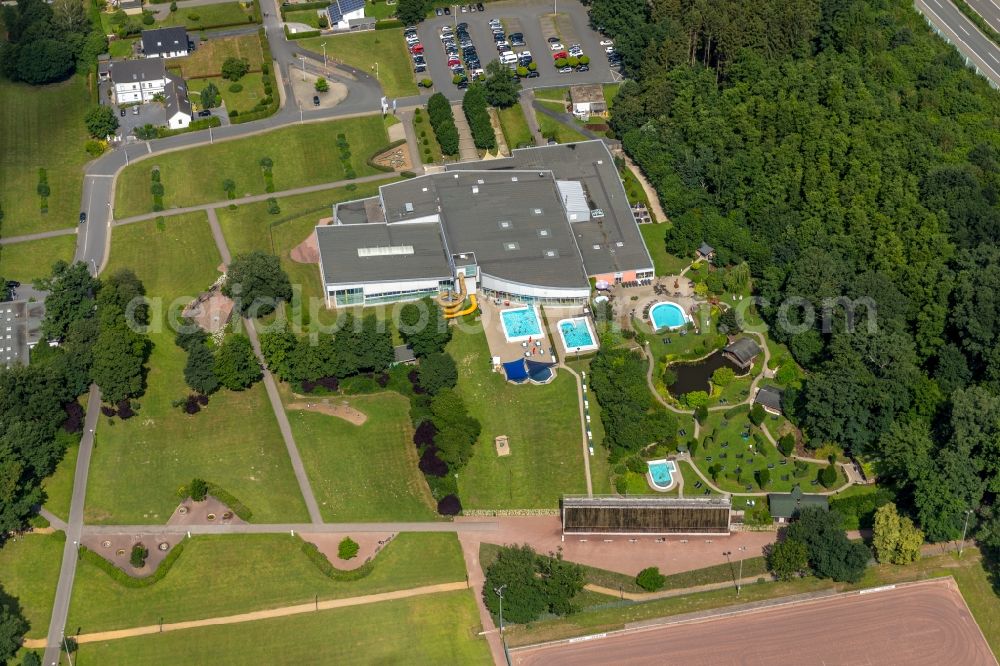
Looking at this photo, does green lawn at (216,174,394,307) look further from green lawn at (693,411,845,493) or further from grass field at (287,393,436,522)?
green lawn at (693,411,845,493)

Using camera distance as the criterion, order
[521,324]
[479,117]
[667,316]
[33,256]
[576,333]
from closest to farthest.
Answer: [576,333] → [521,324] → [667,316] → [33,256] → [479,117]

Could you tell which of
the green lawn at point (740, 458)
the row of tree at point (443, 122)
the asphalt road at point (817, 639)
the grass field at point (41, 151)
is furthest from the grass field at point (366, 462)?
the grass field at point (41, 151)

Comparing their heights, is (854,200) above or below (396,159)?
above

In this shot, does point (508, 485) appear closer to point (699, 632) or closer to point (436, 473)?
point (436, 473)

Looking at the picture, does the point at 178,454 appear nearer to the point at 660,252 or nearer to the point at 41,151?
the point at 41,151

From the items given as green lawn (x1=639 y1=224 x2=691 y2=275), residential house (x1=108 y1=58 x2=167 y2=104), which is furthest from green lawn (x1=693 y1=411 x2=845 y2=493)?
residential house (x1=108 y1=58 x2=167 y2=104)

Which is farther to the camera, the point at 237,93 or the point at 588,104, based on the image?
the point at 237,93

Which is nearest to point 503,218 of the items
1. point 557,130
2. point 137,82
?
point 557,130
